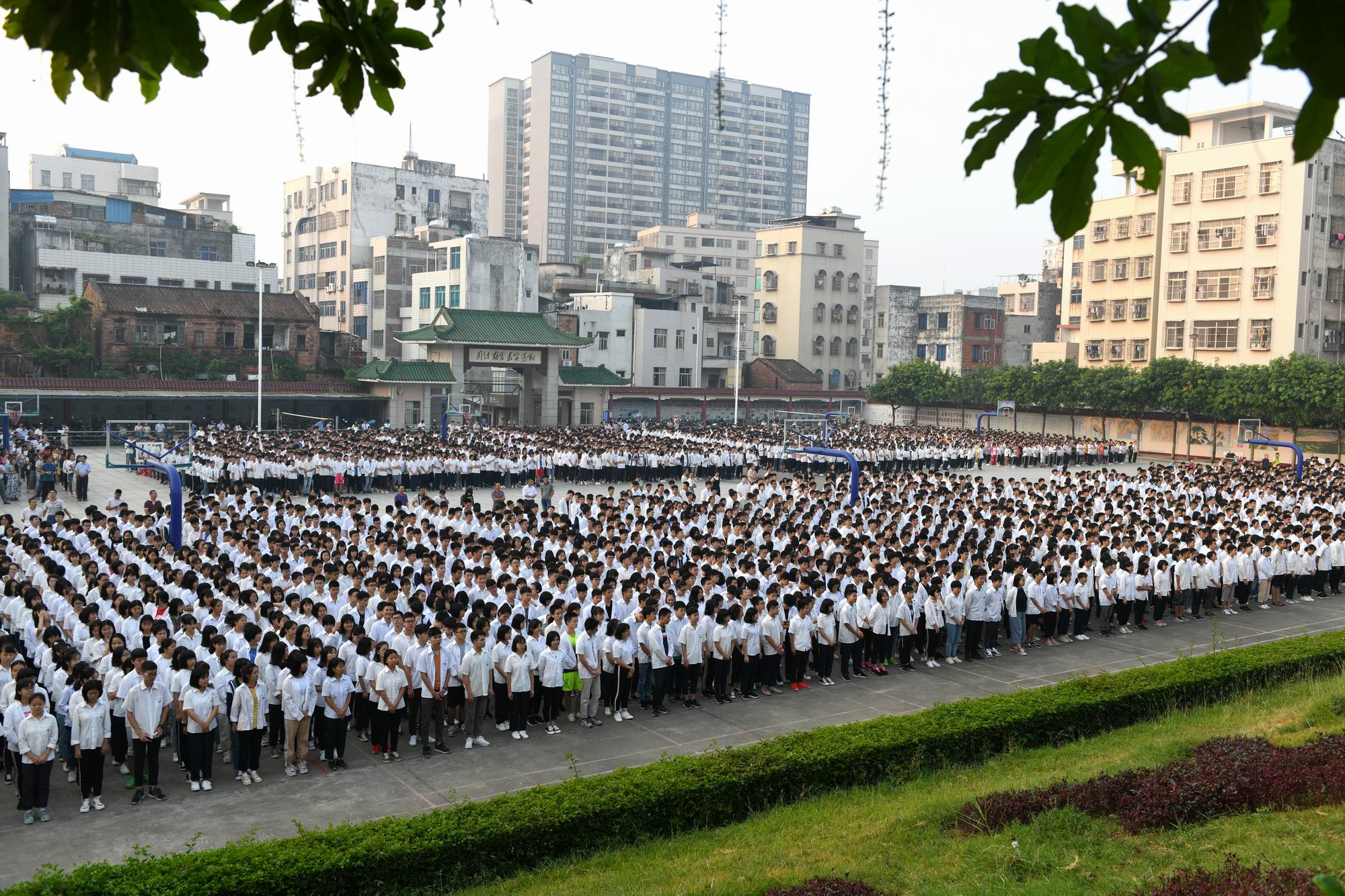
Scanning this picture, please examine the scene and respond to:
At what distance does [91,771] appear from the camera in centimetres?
827

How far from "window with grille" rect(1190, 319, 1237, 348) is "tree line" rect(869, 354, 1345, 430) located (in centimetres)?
124

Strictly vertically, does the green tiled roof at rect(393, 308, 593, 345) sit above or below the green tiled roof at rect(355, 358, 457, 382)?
above

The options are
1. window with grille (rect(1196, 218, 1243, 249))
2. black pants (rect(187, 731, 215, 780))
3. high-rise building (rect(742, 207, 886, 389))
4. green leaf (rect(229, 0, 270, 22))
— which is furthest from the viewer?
high-rise building (rect(742, 207, 886, 389))

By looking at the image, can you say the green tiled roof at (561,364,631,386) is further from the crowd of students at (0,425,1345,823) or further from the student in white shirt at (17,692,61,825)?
the student in white shirt at (17,692,61,825)

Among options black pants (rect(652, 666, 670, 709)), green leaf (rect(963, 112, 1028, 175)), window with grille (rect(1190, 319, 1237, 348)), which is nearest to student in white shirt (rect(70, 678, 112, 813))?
black pants (rect(652, 666, 670, 709))

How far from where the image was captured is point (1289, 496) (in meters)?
24.1

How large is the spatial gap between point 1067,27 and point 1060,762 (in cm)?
804

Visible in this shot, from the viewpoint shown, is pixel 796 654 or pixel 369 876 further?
pixel 796 654

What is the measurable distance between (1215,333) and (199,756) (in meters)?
46.3

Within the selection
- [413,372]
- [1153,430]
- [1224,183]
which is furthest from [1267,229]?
[413,372]

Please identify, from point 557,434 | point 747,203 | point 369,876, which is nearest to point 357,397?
point 557,434

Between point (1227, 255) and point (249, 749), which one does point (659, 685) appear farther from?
point (1227, 255)

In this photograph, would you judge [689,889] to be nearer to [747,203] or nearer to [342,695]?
[342,695]

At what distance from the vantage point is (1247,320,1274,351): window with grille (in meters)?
43.9
